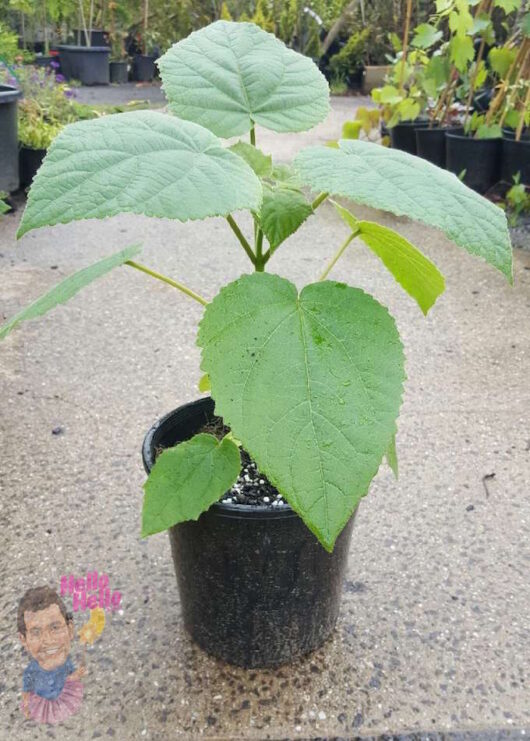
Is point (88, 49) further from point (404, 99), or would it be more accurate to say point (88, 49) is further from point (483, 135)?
point (483, 135)

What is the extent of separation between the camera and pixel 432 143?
391 centimetres

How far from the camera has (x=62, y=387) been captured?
2.00m

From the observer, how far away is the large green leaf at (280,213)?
2.80 feet

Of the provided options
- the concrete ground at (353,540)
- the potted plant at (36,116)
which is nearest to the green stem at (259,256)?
the concrete ground at (353,540)

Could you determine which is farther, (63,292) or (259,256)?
(259,256)

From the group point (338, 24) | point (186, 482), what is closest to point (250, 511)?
point (186, 482)

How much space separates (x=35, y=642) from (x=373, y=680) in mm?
541

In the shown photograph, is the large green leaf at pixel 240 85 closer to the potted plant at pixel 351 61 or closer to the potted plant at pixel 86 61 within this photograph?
the potted plant at pixel 86 61

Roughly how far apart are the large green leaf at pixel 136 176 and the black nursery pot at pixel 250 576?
0.49 m

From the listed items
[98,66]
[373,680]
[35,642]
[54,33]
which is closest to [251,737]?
[373,680]

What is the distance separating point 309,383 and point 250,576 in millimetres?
432

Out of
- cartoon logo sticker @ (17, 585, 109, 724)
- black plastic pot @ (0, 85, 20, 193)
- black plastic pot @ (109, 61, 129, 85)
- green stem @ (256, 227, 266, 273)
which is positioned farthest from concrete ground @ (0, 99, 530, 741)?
black plastic pot @ (109, 61, 129, 85)

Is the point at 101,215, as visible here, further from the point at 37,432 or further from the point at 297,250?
the point at 297,250

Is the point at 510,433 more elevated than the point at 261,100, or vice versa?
the point at 261,100
